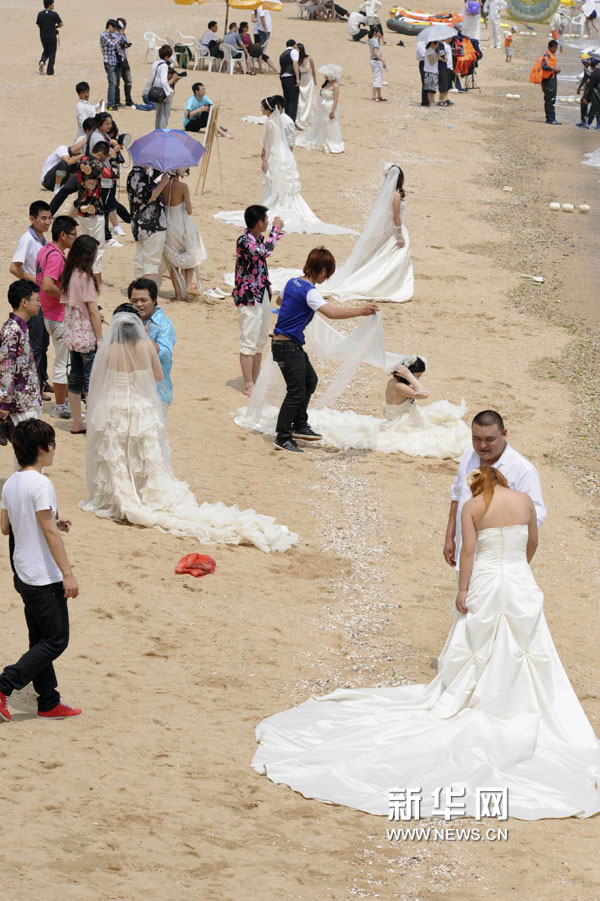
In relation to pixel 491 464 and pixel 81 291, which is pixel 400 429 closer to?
pixel 81 291

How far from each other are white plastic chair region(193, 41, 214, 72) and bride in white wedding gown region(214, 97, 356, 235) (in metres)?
14.8

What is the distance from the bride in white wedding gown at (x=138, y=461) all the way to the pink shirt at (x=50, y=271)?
5.57 feet

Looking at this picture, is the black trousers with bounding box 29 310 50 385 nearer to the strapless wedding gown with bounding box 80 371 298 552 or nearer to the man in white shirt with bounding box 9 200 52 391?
the man in white shirt with bounding box 9 200 52 391

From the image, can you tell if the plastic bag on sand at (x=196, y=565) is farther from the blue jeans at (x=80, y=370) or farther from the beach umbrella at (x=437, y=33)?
the beach umbrella at (x=437, y=33)

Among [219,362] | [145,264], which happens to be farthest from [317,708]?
[145,264]

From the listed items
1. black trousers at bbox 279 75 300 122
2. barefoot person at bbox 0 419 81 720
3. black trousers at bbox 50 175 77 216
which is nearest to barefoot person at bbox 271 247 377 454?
barefoot person at bbox 0 419 81 720

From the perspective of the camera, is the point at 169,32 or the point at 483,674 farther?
the point at 169,32

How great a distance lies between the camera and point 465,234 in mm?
19391

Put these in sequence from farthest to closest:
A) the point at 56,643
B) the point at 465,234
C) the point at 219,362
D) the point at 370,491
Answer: the point at 465,234
the point at 219,362
the point at 370,491
the point at 56,643

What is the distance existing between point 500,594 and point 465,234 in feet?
46.7

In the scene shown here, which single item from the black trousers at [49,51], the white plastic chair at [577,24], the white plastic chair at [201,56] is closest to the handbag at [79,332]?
the black trousers at [49,51]

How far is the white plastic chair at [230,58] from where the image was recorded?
3145 cm

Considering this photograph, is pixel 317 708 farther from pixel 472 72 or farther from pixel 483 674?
pixel 472 72

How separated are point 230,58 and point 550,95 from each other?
8685mm
